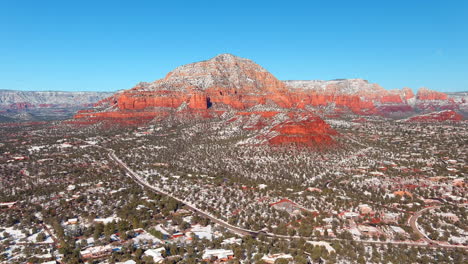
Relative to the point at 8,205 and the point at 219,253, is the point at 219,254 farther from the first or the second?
the point at 8,205

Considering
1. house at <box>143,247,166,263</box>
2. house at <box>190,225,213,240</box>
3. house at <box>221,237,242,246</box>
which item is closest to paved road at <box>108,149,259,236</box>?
house at <box>221,237,242,246</box>

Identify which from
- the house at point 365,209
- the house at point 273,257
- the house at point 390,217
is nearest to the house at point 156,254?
the house at point 273,257

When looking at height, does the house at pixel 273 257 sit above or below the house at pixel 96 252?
above

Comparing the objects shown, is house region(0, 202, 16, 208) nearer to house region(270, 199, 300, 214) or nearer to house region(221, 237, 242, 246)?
house region(221, 237, 242, 246)

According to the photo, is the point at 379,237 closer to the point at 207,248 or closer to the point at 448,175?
the point at 207,248

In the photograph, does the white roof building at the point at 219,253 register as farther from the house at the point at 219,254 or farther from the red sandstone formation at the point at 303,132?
the red sandstone formation at the point at 303,132

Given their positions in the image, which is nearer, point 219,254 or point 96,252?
point 219,254

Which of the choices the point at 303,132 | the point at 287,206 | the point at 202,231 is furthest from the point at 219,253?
the point at 303,132
